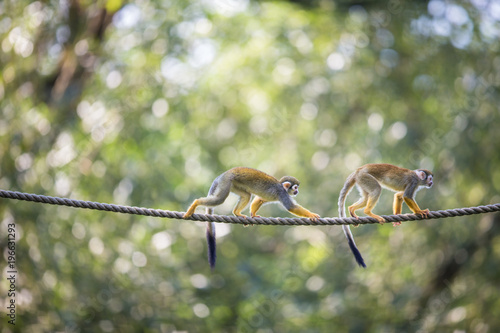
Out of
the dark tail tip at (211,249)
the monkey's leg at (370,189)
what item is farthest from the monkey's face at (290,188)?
the dark tail tip at (211,249)

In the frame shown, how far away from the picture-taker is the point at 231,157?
12.2 m

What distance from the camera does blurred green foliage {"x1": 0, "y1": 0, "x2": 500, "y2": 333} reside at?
8172 millimetres

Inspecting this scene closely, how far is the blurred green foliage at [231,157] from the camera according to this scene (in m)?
8.17

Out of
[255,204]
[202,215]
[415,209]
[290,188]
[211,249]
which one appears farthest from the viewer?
[255,204]

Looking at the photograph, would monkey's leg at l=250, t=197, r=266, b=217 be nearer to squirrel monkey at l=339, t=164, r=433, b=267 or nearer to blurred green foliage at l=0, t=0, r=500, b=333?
squirrel monkey at l=339, t=164, r=433, b=267

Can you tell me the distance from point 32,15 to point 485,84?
690 centimetres

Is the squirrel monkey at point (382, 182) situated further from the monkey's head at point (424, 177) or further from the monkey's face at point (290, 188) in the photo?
the monkey's face at point (290, 188)

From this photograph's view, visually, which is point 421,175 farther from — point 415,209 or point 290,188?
point 290,188

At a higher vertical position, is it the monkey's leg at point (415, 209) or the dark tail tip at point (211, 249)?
the monkey's leg at point (415, 209)

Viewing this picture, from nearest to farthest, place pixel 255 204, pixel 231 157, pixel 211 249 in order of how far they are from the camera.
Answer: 1. pixel 211 249
2. pixel 255 204
3. pixel 231 157

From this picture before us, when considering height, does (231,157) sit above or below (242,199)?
below

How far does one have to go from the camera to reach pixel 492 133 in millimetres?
9188

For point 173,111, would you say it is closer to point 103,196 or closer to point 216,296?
point 103,196

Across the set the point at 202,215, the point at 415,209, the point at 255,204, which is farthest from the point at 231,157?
the point at 202,215
